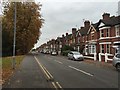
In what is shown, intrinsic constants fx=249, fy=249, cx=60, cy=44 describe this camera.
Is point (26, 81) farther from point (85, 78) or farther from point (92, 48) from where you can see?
point (92, 48)

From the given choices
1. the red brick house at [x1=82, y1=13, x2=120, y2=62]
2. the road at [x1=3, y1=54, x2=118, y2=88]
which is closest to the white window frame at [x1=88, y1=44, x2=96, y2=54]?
the red brick house at [x1=82, y1=13, x2=120, y2=62]

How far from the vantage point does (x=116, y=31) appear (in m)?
39.0

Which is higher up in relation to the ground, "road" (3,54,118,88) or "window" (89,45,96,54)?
"window" (89,45,96,54)

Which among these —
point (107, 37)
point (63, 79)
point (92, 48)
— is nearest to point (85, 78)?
point (63, 79)

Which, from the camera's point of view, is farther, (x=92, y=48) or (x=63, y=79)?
(x=92, y=48)

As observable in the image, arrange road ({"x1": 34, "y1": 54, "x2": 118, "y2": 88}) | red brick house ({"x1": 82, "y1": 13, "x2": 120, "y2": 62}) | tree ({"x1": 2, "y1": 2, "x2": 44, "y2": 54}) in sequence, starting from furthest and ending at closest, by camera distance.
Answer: tree ({"x1": 2, "y1": 2, "x2": 44, "y2": 54}), red brick house ({"x1": 82, "y1": 13, "x2": 120, "y2": 62}), road ({"x1": 34, "y1": 54, "x2": 118, "y2": 88})

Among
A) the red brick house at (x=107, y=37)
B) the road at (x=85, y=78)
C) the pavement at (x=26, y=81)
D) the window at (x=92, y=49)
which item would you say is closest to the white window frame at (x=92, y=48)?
the window at (x=92, y=49)

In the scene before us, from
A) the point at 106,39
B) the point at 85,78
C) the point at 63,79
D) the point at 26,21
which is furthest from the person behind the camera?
the point at 26,21

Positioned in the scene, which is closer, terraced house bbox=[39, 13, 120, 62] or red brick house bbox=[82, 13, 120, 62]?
terraced house bbox=[39, 13, 120, 62]

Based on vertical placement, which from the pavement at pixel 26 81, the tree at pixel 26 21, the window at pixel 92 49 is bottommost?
the pavement at pixel 26 81

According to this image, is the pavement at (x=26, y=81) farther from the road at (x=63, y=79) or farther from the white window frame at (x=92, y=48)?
the white window frame at (x=92, y=48)

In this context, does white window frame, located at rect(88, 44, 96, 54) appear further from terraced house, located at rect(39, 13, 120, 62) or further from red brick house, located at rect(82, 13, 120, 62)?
red brick house, located at rect(82, 13, 120, 62)

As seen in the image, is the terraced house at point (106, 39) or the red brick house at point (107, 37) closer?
the terraced house at point (106, 39)

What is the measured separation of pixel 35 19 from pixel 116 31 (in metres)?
28.7
